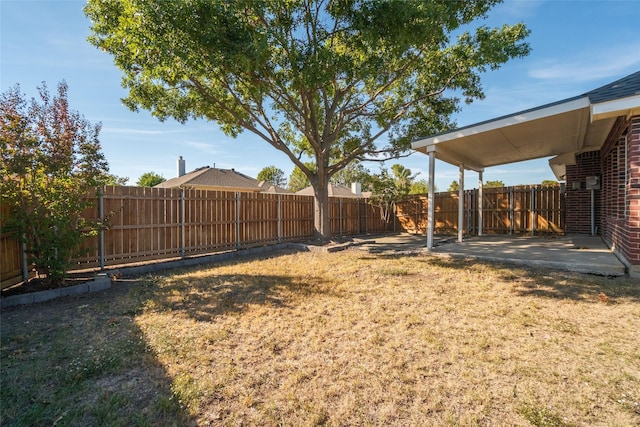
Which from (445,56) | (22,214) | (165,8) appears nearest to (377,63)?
(445,56)

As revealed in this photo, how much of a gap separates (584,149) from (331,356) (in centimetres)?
1184

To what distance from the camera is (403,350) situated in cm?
295

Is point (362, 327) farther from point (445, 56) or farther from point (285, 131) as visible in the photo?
point (285, 131)

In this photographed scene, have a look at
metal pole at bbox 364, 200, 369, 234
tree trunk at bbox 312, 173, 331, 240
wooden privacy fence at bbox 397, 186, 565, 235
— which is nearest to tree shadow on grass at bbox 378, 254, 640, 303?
tree trunk at bbox 312, 173, 331, 240

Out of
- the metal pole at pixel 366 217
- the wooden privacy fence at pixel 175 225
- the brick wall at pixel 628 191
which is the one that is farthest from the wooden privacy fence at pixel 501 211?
the wooden privacy fence at pixel 175 225

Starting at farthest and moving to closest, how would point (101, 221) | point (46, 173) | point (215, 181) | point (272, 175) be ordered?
point (272, 175)
point (215, 181)
point (101, 221)
point (46, 173)

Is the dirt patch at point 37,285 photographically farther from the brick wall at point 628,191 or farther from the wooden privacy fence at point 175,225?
the brick wall at point 628,191

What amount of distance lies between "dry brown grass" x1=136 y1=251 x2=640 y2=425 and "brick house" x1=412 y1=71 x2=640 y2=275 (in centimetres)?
182

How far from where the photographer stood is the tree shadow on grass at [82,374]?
6.91 feet

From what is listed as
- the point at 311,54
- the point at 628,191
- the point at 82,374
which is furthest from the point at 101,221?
the point at 628,191

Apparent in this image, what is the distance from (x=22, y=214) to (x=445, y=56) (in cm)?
1053

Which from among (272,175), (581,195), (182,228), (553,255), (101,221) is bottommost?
(553,255)

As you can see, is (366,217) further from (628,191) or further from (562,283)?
(628,191)

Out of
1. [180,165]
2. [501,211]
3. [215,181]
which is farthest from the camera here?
[180,165]
